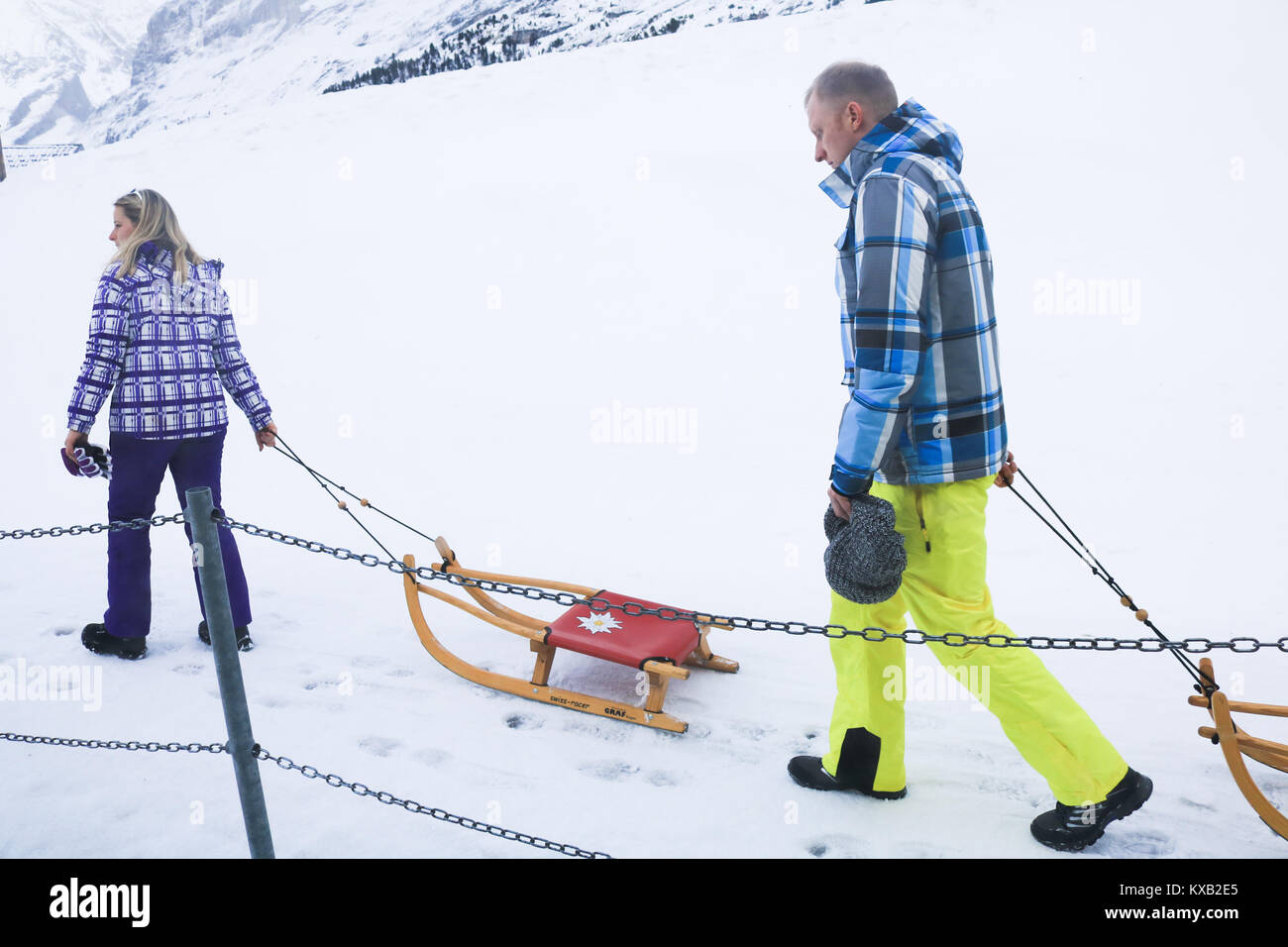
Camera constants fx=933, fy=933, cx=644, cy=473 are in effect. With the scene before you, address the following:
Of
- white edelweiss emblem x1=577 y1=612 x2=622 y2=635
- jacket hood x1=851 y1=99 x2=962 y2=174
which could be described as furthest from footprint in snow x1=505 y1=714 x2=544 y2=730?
jacket hood x1=851 y1=99 x2=962 y2=174

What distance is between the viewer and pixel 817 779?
3.13 meters

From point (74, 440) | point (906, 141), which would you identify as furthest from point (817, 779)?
point (74, 440)

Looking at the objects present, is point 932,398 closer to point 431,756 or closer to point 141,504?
point 431,756

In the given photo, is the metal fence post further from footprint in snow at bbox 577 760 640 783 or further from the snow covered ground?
footprint in snow at bbox 577 760 640 783

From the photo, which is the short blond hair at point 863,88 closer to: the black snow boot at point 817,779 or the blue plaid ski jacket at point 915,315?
the blue plaid ski jacket at point 915,315

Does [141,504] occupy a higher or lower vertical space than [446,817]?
higher

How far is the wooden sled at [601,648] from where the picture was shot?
3.57 metres

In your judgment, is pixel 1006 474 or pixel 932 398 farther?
pixel 1006 474

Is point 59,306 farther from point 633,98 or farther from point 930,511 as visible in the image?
point 930,511

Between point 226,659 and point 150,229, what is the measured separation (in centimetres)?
230

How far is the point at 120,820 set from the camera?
2988 mm

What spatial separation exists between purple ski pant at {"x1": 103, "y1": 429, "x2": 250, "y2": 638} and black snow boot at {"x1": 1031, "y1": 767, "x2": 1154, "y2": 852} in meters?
3.16

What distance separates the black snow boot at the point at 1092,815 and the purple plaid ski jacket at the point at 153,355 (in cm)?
354
